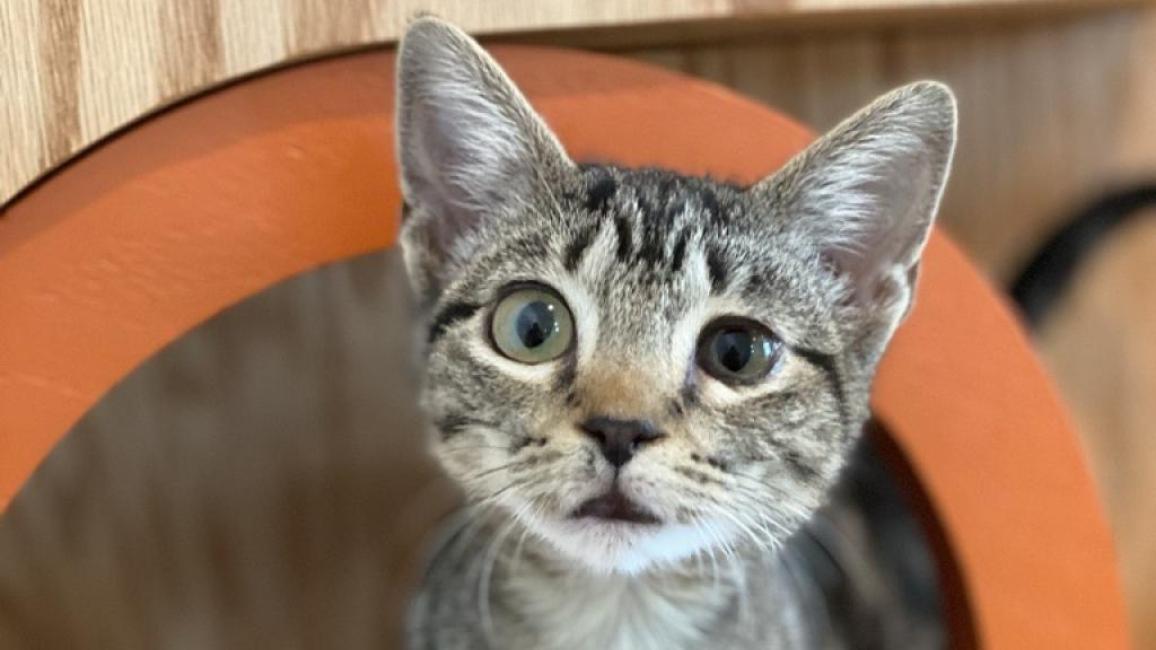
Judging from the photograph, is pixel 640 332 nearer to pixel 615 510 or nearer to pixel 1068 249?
pixel 615 510

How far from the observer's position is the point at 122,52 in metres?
0.63

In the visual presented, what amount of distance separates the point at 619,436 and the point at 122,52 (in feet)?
1.16

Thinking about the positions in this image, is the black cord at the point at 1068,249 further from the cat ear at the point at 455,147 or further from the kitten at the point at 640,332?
the cat ear at the point at 455,147

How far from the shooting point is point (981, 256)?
1118 mm

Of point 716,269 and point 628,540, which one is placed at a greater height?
point 716,269

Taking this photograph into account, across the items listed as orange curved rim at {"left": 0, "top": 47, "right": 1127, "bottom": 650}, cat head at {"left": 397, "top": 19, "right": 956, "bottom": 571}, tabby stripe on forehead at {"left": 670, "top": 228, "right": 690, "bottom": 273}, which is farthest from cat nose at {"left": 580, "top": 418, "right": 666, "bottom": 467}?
orange curved rim at {"left": 0, "top": 47, "right": 1127, "bottom": 650}

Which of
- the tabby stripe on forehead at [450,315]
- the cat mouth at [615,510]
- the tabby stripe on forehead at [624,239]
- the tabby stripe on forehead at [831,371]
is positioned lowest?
the cat mouth at [615,510]

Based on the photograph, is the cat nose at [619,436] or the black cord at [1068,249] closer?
the cat nose at [619,436]

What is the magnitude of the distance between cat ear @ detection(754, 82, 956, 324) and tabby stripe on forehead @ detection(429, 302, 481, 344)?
0.62ft

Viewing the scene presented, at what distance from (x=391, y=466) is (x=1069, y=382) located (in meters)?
0.69

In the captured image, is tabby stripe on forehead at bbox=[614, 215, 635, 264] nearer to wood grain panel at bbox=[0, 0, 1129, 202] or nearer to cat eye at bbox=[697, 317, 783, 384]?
cat eye at bbox=[697, 317, 783, 384]

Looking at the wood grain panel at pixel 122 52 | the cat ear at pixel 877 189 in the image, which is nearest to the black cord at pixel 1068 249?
the cat ear at pixel 877 189

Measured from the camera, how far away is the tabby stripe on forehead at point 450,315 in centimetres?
67

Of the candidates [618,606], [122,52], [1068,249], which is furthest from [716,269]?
[1068,249]
